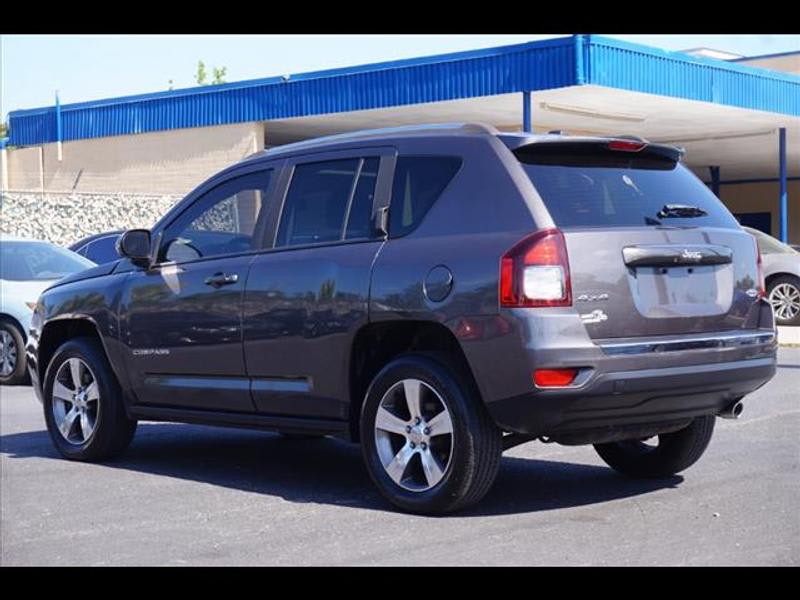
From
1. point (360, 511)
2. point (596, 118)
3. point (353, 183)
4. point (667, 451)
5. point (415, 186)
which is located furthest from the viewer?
point (596, 118)

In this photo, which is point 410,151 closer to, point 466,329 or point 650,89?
point 466,329

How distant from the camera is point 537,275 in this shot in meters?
6.22

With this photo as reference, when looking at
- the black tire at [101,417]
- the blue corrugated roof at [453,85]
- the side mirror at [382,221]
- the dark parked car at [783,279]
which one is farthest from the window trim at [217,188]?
the blue corrugated roof at [453,85]

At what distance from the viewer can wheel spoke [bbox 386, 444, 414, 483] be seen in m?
6.66

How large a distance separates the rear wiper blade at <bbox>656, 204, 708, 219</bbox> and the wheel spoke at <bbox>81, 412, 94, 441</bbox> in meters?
3.89

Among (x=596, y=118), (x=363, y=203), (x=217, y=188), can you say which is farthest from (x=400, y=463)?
(x=596, y=118)

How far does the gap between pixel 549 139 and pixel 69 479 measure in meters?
3.52

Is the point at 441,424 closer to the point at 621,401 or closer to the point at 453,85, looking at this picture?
the point at 621,401

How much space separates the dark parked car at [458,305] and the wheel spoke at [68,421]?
757mm

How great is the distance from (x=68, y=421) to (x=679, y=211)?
13.6 ft

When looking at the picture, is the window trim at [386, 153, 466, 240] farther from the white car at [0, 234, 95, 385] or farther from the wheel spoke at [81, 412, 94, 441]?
the white car at [0, 234, 95, 385]

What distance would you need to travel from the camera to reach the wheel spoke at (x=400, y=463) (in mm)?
6660
